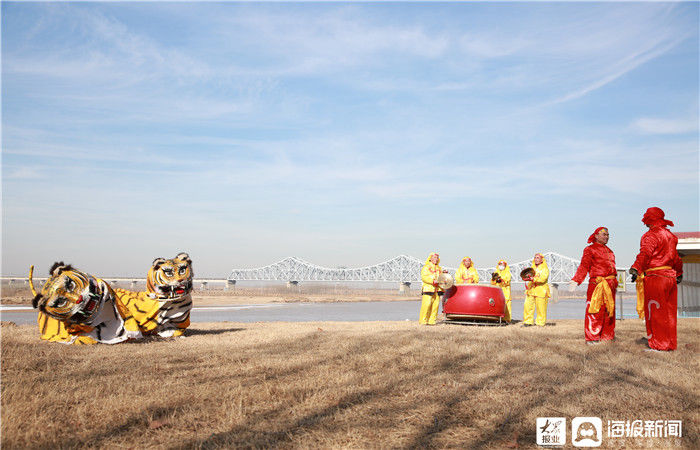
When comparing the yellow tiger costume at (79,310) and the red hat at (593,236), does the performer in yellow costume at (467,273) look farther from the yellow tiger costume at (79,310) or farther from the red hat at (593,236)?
the yellow tiger costume at (79,310)

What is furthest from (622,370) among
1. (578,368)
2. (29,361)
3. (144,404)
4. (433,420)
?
(29,361)

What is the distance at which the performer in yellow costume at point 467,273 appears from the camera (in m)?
14.7

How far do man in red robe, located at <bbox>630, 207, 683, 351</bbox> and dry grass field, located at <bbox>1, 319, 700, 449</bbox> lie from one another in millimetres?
605

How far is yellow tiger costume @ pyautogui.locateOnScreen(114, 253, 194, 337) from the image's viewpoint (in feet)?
30.6

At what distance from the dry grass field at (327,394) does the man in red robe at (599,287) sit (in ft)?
5.48

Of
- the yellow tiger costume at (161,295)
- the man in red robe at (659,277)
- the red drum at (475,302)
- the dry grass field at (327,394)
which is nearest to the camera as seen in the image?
the dry grass field at (327,394)

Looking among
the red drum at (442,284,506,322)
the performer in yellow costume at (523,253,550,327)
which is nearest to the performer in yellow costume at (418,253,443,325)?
the red drum at (442,284,506,322)

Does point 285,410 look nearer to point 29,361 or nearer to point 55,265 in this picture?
point 29,361

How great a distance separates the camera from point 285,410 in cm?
424

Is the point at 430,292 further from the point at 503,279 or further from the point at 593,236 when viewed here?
the point at 593,236

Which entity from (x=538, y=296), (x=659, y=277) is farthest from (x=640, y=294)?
(x=538, y=296)

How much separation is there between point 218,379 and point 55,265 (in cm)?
453

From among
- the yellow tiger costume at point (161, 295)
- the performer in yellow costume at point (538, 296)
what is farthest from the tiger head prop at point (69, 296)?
the performer in yellow costume at point (538, 296)

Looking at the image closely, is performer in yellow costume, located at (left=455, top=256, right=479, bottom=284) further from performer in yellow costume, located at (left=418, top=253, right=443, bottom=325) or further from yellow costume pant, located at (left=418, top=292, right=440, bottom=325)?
yellow costume pant, located at (left=418, top=292, right=440, bottom=325)
